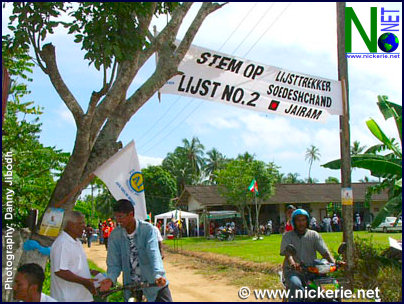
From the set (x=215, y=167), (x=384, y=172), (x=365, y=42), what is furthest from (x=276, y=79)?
(x=215, y=167)

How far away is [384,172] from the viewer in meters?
11.6

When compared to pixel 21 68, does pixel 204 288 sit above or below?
below

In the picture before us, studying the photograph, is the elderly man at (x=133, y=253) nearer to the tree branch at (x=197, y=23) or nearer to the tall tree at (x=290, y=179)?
the tree branch at (x=197, y=23)

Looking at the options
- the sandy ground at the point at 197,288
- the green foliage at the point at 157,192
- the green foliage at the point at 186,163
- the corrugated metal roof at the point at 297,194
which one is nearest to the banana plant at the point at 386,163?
the sandy ground at the point at 197,288

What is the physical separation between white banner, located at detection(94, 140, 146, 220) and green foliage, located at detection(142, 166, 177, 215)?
158 feet

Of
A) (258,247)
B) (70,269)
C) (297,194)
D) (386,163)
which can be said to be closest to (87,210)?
(258,247)

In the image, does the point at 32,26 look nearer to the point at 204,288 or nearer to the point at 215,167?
the point at 204,288

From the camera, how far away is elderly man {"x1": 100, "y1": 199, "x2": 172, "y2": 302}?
511 cm

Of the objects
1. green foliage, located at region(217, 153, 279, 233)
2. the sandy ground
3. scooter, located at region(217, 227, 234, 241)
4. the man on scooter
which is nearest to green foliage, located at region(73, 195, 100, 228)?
the sandy ground

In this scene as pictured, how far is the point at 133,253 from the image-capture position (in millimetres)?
5289

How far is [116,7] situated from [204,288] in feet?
25.0

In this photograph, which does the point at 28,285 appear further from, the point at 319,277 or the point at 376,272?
the point at 376,272

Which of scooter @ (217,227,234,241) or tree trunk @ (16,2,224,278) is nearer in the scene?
tree trunk @ (16,2,224,278)

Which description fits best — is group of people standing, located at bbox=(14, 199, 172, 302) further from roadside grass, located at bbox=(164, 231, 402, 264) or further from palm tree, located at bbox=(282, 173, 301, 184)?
palm tree, located at bbox=(282, 173, 301, 184)
